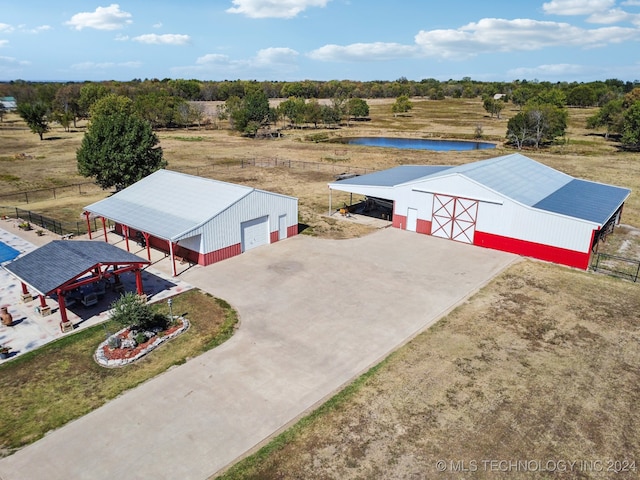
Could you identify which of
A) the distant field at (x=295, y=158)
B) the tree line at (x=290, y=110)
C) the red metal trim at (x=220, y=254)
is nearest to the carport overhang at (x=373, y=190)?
the distant field at (x=295, y=158)

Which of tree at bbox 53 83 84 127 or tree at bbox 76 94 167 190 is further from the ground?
tree at bbox 53 83 84 127

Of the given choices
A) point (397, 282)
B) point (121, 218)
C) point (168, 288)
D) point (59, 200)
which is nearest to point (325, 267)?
point (397, 282)

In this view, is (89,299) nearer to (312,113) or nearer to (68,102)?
(312,113)

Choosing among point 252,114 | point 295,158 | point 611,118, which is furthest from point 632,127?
point 252,114

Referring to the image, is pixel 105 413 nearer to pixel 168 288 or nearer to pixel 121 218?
pixel 168 288

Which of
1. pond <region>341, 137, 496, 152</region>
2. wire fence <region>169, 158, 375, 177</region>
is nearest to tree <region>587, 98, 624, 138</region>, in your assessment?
pond <region>341, 137, 496, 152</region>

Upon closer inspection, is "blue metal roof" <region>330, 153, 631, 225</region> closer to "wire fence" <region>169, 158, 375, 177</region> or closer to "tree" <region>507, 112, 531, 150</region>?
"wire fence" <region>169, 158, 375, 177</region>
